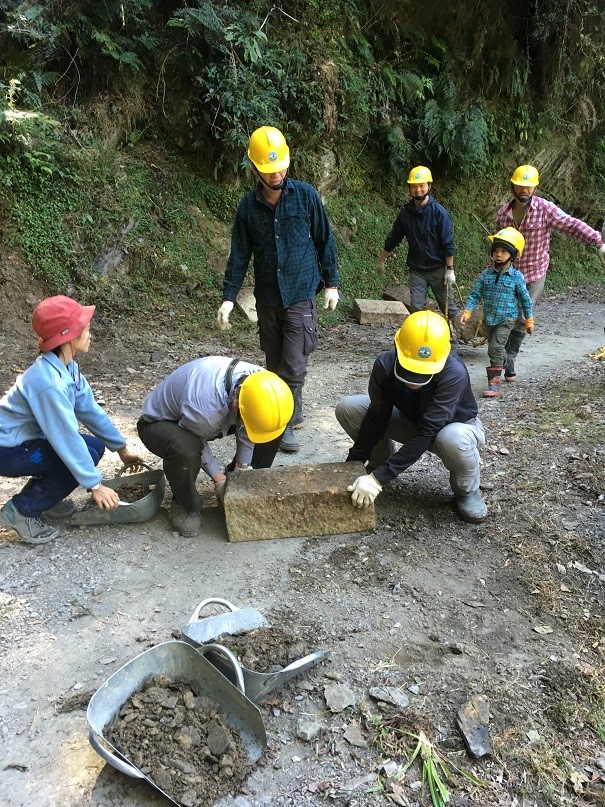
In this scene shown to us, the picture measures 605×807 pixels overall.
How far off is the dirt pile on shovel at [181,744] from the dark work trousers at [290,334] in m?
2.82

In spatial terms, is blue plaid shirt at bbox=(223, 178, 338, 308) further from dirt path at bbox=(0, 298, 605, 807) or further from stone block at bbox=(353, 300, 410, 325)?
stone block at bbox=(353, 300, 410, 325)

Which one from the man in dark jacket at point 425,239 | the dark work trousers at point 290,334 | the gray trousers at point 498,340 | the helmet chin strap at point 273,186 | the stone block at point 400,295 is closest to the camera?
the helmet chin strap at point 273,186

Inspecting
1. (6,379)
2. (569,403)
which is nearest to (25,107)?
(6,379)

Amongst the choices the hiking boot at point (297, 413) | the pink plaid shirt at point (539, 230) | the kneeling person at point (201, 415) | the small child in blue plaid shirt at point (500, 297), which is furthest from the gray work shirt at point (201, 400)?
the pink plaid shirt at point (539, 230)

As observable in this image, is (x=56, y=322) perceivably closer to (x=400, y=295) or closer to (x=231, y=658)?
(x=231, y=658)

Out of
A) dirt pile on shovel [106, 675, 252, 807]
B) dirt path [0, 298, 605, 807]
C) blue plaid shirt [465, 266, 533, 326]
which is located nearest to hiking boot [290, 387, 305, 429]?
dirt path [0, 298, 605, 807]

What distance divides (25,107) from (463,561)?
7.12 metres

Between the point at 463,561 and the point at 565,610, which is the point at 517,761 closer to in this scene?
the point at 565,610

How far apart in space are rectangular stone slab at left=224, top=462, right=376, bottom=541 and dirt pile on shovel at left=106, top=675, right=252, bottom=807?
1.30 metres

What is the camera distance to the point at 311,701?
8.55 feet

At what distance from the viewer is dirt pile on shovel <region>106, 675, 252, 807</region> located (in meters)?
2.17

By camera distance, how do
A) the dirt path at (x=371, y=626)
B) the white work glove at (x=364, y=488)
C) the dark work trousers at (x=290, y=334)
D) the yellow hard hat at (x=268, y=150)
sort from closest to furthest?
the dirt path at (x=371, y=626) < the white work glove at (x=364, y=488) < the yellow hard hat at (x=268, y=150) < the dark work trousers at (x=290, y=334)

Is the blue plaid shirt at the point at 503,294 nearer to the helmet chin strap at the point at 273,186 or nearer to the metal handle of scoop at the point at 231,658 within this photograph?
the helmet chin strap at the point at 273,186

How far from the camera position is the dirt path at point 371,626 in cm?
230
